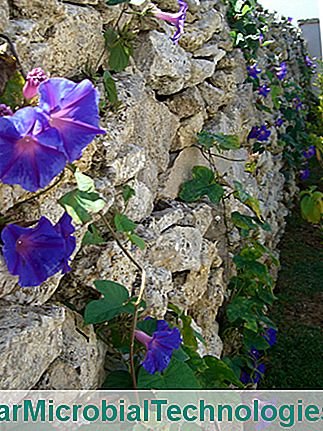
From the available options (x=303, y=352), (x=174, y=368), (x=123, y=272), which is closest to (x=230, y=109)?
(x=303, y=352)

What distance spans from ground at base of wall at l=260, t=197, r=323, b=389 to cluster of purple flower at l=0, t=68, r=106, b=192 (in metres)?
1.92

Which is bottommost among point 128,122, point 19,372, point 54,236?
point 19,372

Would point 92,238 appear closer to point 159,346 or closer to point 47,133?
point 159,346

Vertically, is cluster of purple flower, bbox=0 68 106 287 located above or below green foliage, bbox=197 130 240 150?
above

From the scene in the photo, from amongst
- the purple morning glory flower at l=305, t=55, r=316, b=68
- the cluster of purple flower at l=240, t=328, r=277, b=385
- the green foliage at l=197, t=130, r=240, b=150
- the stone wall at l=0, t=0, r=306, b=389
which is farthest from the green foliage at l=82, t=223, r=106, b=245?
the purple morning glory flower at l=305, t=55, r=316, b=68

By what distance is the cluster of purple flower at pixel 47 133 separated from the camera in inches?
29.6

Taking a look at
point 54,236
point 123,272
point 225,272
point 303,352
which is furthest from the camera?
point 303,352

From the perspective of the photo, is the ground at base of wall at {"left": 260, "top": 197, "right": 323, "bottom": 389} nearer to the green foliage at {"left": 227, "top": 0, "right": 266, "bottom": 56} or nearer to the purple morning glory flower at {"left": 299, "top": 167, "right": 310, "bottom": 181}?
the purple morning glory flower at {"left": 299, "top": 167, "right": 310, "bottom": 181}

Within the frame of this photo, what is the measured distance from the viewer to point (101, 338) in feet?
4.50

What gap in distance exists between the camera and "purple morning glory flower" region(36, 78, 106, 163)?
78cm

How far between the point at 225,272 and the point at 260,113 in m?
1.41

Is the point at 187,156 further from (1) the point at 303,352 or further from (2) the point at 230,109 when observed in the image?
(1) the point at 303,352

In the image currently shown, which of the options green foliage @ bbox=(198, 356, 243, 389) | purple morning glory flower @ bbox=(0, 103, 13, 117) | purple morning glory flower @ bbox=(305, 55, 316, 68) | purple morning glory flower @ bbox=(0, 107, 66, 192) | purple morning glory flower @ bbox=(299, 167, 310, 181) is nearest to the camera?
purple morning glory flower @ bbox=(0, 107, 66, 192)

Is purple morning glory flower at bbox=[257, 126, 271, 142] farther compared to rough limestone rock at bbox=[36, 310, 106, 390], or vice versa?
purple morning glory flower at bbox=[257, 126, 271, 142]
